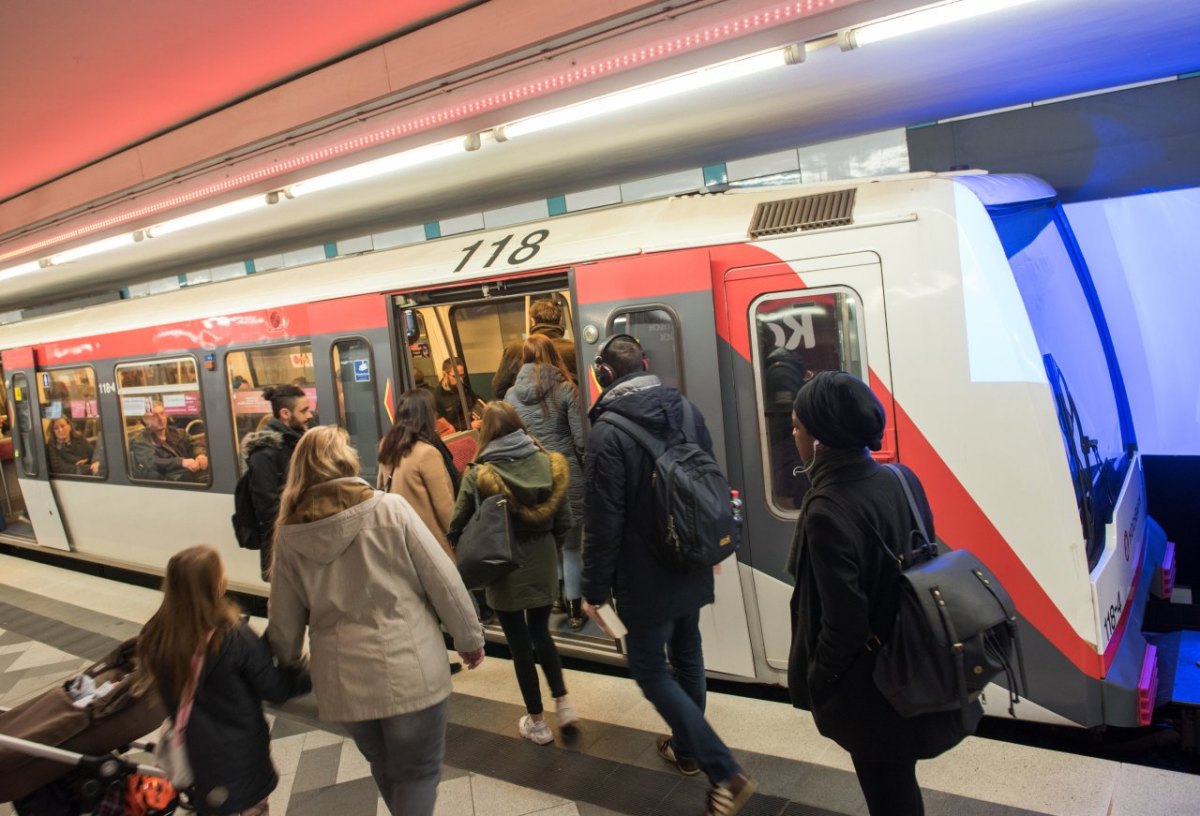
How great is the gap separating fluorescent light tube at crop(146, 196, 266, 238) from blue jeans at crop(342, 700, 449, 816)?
395 cm

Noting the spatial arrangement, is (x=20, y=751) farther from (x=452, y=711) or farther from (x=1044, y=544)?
(x=1044, y=544)

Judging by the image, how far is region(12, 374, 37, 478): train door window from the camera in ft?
30.8

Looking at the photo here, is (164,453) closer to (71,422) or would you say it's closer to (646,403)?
(71,422)

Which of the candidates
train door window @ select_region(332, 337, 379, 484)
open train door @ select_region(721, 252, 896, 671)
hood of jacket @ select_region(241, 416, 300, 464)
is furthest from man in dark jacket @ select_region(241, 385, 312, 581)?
open train door @ select_region(721, 252, 896, 671)

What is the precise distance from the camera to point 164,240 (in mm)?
7676

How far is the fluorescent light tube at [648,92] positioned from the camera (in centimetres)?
369

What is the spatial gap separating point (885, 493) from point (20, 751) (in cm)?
300

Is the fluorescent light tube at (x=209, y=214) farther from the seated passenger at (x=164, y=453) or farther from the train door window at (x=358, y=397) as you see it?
the seated passenger at (x=164, y=453)

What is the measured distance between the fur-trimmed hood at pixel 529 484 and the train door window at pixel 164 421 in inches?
166

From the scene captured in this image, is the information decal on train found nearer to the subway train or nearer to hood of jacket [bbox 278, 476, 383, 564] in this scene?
the subway train

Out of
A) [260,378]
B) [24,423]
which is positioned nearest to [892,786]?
[260,378]

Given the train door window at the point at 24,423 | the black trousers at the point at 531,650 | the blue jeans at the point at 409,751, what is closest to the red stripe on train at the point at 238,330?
the train door window at the point at 24,423

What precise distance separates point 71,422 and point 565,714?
710cm

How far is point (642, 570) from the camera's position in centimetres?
323
